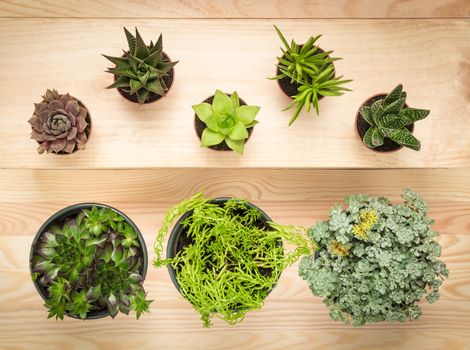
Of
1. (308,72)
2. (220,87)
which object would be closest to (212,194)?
(220,87)

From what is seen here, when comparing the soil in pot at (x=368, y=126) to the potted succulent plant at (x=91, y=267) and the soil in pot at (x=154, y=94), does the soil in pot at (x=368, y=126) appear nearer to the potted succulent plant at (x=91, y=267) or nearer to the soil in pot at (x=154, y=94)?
the soil in pot at (x=154, y=94)

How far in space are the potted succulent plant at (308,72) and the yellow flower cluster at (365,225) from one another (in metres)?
0.26

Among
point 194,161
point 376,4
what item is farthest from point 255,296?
point 376,4

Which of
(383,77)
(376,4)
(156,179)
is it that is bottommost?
(156,179)

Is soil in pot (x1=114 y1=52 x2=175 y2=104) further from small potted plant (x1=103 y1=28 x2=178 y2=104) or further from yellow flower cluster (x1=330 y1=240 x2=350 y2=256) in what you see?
yellow flower cluster (x1=330 y1=240 x2=350 y2=256)

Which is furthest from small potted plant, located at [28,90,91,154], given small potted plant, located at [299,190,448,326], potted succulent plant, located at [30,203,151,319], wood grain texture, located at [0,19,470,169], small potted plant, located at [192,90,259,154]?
small potted plant, located at [299,190,448,326]

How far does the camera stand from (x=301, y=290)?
1243 mm

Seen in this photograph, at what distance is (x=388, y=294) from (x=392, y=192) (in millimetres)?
305

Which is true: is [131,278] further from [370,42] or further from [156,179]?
[370,42]

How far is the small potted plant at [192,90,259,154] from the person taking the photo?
3.62ft

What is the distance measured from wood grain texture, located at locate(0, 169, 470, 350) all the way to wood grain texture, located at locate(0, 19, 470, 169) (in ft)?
0.24

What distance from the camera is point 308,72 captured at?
3.59 feet

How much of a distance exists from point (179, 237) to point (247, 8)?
1.98 feet

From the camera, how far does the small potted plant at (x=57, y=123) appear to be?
1.11 m
